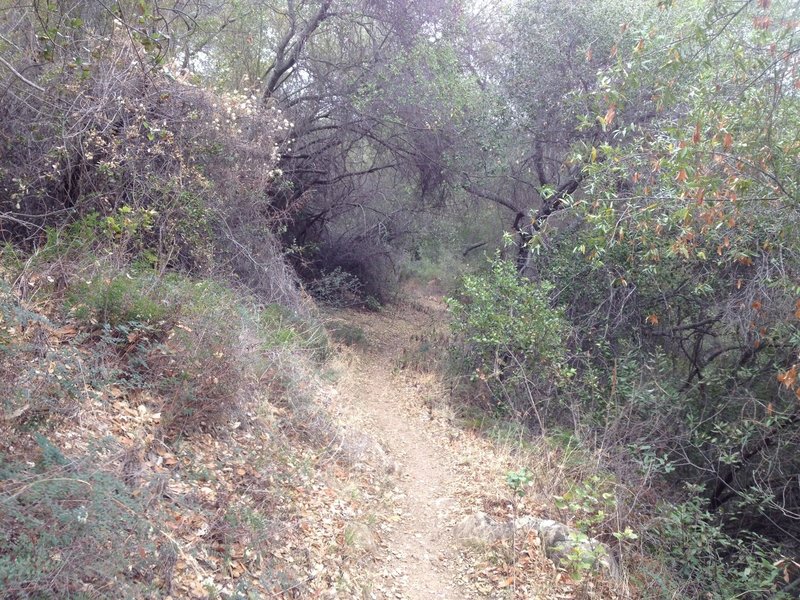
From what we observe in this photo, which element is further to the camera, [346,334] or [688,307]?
[346,334]

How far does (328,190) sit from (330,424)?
7.83 meters

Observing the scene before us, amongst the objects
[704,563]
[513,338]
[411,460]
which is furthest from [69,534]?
[513,338]

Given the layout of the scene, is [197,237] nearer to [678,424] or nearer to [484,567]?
[484,567]

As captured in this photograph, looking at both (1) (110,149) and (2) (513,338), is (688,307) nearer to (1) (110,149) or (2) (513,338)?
(2) (513,338)

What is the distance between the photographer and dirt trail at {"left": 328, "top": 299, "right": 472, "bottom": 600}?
199 inches

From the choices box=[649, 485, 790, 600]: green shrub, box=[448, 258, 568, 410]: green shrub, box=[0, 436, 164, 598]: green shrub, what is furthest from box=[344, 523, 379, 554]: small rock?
box=[448, 258, 568, 410]: green shrub

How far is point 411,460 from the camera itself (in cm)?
716

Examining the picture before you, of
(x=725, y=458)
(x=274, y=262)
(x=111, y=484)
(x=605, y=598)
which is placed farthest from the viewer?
(x=274, y=262)

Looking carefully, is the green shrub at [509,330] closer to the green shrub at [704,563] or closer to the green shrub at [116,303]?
the green shrub at [704,563]

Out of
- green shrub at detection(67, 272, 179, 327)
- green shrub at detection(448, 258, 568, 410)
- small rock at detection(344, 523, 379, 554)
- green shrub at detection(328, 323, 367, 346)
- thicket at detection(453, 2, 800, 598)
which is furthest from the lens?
green shrub at detection(328, 323, 367, 346)

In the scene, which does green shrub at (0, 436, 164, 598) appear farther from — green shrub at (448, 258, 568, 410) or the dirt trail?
green shrub at (448, 258, 568, 410)

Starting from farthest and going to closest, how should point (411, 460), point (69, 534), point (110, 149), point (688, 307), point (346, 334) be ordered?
point (346, 334) < point (688, 307) < point (411, 460) < point (110, 149) < point (69, 534)

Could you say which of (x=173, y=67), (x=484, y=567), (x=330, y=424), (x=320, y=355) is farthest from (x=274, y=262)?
(x=484, y=567)

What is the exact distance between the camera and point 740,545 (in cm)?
629
